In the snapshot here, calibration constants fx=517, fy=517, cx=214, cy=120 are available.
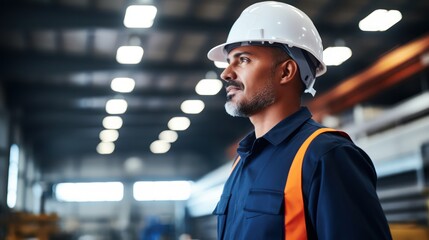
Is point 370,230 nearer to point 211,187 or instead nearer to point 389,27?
point 389,27

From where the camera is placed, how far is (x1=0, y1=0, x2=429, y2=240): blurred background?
759cm

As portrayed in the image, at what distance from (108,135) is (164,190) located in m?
6.45

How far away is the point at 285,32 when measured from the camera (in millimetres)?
2127

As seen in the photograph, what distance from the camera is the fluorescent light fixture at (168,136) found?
20781 millimetres

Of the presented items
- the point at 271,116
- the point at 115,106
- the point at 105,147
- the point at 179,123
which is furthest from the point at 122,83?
the point at 105,147

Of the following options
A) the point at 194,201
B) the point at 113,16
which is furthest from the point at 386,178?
the point at 194,201

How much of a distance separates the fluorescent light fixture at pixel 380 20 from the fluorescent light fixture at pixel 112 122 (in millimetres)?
9845

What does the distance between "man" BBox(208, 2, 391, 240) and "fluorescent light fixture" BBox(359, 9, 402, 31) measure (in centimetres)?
711

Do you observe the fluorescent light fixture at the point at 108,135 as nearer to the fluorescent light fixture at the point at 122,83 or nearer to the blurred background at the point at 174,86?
the blurred background at the point at 174,86

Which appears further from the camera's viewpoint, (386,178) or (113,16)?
(113,16)

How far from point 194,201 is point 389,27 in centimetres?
1359

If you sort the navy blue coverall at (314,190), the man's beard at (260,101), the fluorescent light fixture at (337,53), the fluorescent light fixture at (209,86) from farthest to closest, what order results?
the fluorescent light fixture at (209,86) < the fluorescent light fixture at (337,53) < the man's beard at (260,101) < the navy blue coverall at (314,190)

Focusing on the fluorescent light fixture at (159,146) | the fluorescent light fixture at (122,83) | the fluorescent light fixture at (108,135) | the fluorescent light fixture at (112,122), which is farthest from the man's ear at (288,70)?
the fluorescent light fixture at (159,146)

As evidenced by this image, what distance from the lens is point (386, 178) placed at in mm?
7320
